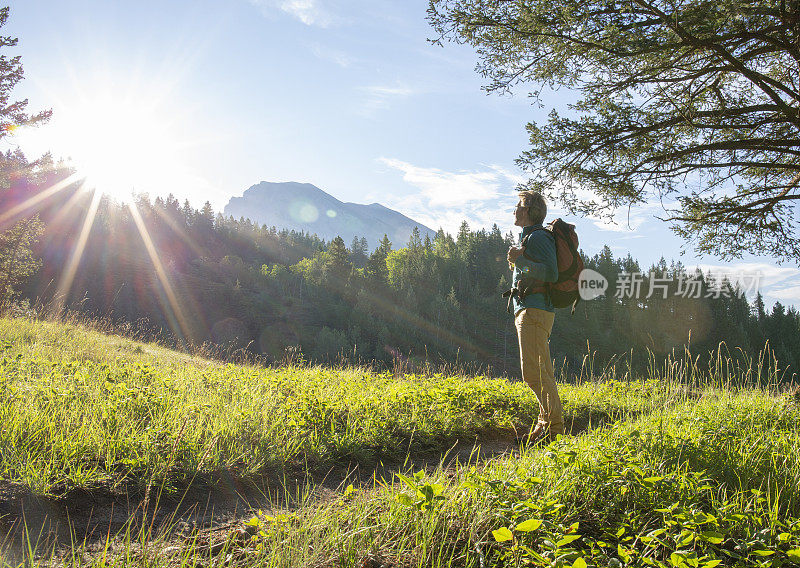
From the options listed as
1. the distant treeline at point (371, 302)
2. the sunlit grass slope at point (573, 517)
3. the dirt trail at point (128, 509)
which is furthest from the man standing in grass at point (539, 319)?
the distant treeline at point (371, 302)

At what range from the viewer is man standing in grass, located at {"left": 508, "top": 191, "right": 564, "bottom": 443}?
12.2 feet

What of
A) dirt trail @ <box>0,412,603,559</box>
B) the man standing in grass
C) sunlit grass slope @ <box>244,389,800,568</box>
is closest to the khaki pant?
the man standing in grass

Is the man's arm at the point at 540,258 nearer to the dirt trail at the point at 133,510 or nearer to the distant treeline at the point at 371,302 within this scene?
the dirt trail at the point at 133,510

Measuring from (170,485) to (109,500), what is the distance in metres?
0.30

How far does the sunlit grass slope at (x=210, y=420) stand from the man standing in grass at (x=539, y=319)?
1004 millimetres

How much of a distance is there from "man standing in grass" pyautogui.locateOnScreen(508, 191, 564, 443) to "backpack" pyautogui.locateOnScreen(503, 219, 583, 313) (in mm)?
20

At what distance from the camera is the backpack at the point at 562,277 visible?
380 centimetres

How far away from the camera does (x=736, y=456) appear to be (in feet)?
9.59

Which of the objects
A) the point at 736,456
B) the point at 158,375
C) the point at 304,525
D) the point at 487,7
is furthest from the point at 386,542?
the point at 487,7

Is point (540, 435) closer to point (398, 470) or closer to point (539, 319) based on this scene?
point (539, 319)

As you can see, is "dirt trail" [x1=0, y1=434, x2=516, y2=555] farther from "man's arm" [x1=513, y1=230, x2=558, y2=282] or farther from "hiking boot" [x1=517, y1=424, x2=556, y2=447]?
"man's arm" [x1=513, y1=230, x2=558, y2=282]

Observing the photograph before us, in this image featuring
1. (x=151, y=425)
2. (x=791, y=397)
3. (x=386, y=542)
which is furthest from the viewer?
(x=791, y=397)

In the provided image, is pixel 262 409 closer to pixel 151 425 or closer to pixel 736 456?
pixel 151 425

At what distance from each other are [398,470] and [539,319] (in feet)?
5.74
